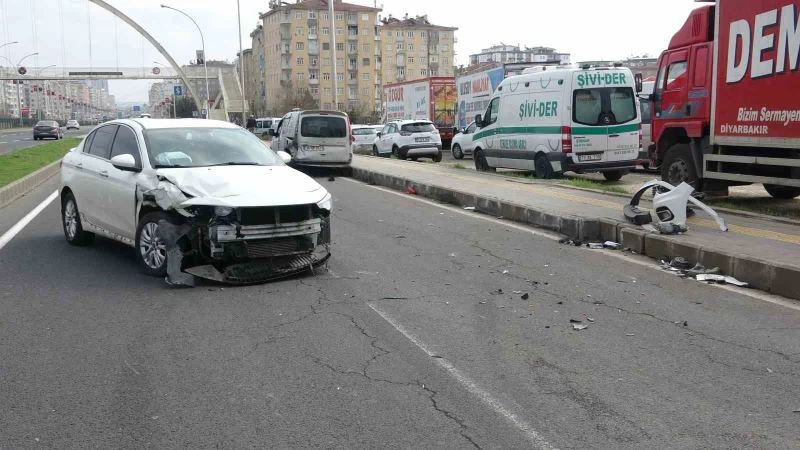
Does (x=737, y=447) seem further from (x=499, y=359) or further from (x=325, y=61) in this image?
(x=325, y=61)

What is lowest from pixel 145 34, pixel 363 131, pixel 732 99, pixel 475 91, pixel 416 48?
pixel 363 131

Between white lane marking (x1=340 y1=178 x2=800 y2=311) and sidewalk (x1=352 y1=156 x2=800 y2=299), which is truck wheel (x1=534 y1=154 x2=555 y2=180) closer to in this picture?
sidewalk (x1=352 y1=156 x2=800 y2=299)

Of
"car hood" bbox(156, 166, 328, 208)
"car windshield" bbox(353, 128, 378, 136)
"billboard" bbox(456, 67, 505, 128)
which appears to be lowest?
"car hood" bbox(156, 166, 328, 208)

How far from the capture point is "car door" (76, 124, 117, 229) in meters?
8.66

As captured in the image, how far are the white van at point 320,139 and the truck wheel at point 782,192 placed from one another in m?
11.8

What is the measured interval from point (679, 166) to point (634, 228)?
5026mm

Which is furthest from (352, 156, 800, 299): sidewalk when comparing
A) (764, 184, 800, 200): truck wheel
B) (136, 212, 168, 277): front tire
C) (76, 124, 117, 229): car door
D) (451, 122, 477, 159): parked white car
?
(451, 122, 477, 159): parked white car

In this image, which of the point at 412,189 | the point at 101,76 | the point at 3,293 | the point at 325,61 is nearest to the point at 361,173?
the point at 412,189

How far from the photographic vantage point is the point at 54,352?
5.29 m

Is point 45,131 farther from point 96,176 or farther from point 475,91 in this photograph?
point 96,176

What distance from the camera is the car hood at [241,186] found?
23.2 feet

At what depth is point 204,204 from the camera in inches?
275

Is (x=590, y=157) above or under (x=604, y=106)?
under

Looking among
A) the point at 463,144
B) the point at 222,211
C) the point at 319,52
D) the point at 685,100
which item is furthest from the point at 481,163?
the point at 319,52
